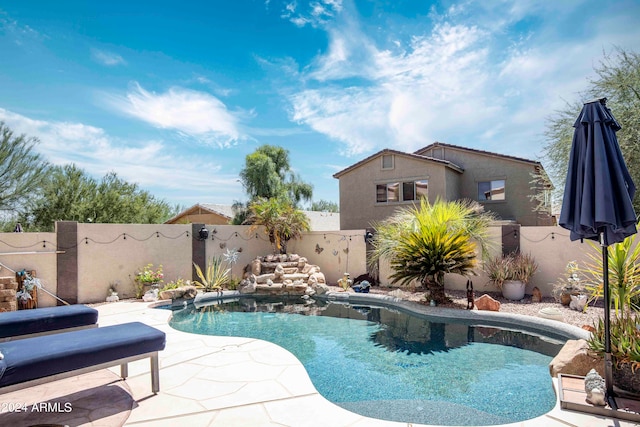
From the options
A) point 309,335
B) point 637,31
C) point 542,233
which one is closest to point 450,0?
point 637,31

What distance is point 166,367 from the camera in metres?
5.21

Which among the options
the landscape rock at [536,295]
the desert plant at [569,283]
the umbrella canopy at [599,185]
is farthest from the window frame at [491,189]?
the umbrella canopy at [599,185]

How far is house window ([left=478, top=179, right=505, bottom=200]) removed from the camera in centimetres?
1852

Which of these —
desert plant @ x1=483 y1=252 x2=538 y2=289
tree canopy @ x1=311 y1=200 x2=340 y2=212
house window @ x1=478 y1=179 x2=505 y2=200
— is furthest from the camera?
tree canopy @ x1=311 y1=200 x2=340 y2=212

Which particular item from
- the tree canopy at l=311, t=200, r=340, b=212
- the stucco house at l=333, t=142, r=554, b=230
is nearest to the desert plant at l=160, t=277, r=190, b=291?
the stucco house at l=333, t=142, r=554, b=230

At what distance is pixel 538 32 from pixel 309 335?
10.9 meters

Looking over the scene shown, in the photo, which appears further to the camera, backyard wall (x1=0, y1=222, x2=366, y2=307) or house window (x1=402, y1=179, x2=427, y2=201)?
house window (x1=402, y1=179, x2=427, y2=201)

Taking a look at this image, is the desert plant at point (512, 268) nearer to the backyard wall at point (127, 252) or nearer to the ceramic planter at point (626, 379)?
the backyard wall at point (127, 252)

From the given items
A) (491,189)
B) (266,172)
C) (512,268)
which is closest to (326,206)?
(266,172)

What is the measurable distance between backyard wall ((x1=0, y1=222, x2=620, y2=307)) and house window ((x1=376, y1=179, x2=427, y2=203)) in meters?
5.63

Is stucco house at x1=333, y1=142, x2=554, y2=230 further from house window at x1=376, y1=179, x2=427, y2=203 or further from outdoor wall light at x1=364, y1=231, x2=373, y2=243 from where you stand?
outdoor wall light at x1=364, y1=231, x2=373, y2=243

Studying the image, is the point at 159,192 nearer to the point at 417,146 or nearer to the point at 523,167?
the point at 417,146

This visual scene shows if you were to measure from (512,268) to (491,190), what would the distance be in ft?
30.7

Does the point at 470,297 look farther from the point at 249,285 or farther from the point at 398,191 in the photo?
the point at 398,191
